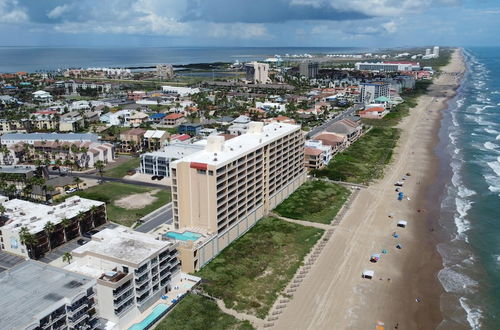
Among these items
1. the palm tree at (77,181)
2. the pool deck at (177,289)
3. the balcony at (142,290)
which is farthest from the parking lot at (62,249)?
the palm tree at (77,181)

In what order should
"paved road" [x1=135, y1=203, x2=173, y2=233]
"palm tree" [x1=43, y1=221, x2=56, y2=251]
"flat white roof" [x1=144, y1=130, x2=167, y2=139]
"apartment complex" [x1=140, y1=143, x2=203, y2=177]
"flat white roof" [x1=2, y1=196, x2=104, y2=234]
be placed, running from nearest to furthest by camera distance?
"palm tree" [x1=43, y1=221, x2=56, y2=251] < "flat white roof" [x1=2, y1=196, x2=104, y2=234] < "paved road" [x1=135, y1=203, x2=173, y2=233] < "apartment complex" [x1=140, y1=143, x2=203, y2=177] < "flat white roof" [x1=144, y1=130, x2=167, y2=139]

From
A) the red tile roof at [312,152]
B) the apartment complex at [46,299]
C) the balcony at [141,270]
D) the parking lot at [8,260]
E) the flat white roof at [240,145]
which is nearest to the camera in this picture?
the apartment complex at [46,299]

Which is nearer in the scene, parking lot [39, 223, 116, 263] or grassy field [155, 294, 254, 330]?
grassy field [155, 294, 254, 330]

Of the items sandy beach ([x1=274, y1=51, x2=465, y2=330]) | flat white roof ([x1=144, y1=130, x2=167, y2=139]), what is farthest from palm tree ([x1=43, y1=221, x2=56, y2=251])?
flat white roof ([x1=144, y1=130, x2=167, y2=139])

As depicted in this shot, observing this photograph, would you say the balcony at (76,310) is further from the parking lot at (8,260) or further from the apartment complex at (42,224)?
the parking lot at (8,260)

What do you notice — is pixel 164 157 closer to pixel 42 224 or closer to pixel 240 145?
pixel 240 145

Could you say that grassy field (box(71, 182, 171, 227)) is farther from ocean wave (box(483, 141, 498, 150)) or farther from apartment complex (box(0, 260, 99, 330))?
ocean wave (box(483, 141, 498, 150))
